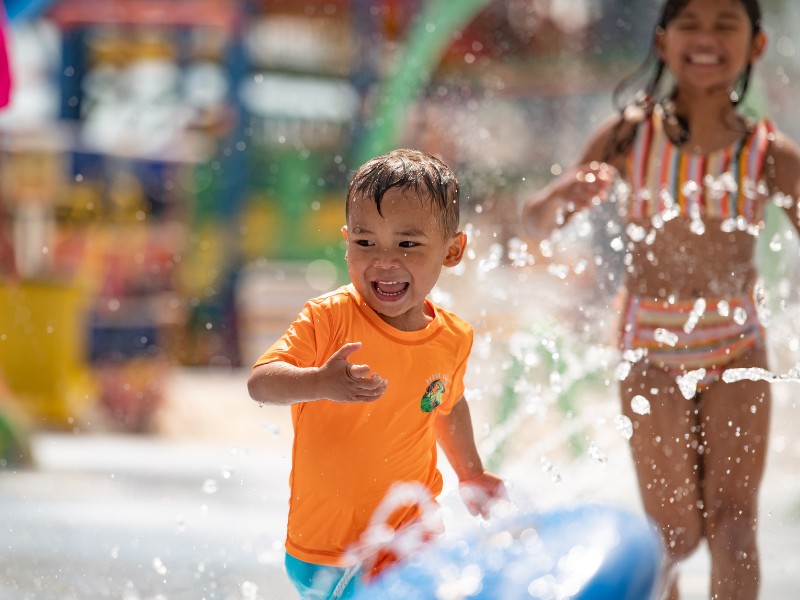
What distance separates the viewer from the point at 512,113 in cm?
942

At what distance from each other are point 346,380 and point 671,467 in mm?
1175

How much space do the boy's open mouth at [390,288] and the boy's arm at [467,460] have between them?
315mm

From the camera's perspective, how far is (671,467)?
279 centimetres

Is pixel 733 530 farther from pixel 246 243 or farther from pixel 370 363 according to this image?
pixel 246 243

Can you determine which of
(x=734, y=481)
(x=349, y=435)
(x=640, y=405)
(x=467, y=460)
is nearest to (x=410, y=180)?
(x=349, y=435)

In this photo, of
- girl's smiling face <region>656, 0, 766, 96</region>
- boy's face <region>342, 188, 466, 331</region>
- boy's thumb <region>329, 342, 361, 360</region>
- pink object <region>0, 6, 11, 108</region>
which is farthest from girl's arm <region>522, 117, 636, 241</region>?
pink object <region>0, 6, 11, 108</region>

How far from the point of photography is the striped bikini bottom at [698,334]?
113 inches

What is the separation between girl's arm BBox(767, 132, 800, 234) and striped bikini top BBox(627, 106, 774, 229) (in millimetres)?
22

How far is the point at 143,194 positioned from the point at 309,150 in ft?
6.50

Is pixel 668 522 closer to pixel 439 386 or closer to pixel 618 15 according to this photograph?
pixel 439 386

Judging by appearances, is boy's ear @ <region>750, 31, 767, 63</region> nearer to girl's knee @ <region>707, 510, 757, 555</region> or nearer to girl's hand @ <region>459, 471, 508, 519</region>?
girl's knee @ <region>707, 510, 757, 555</region>

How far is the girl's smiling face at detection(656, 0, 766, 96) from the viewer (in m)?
3.03

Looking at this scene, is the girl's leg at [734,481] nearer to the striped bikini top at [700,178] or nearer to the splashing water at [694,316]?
the splashing water at [694,316]

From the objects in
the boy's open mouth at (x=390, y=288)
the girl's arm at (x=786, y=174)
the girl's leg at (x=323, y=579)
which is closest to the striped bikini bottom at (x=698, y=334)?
the girl's arm at (x=786, y=174)
